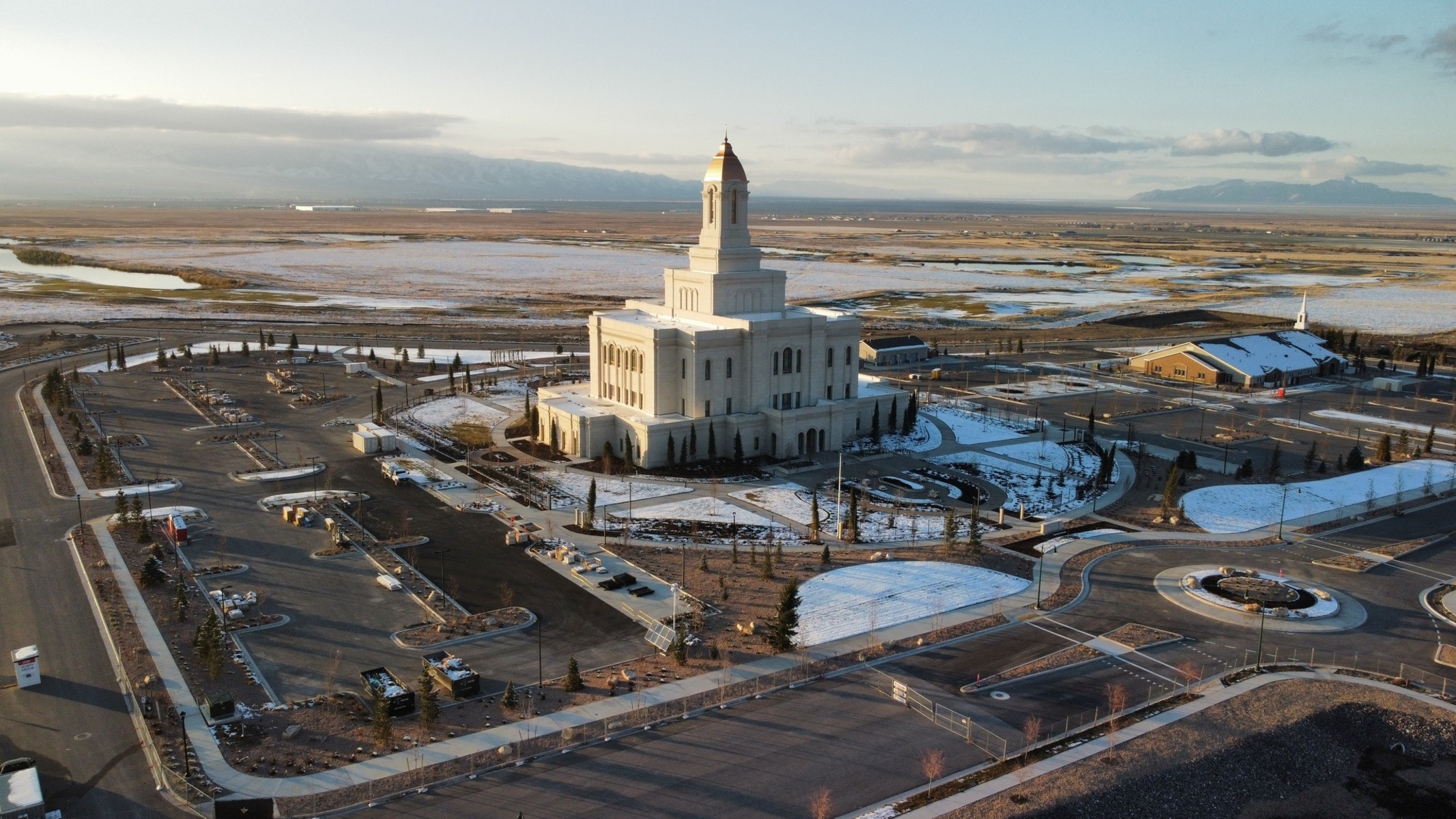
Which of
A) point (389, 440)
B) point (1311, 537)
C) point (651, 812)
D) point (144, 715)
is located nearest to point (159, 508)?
point (389, 440)

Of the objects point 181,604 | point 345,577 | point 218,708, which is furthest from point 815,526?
point 181,604

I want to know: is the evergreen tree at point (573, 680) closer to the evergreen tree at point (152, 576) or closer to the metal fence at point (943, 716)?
the metal fence at point (943, 716)

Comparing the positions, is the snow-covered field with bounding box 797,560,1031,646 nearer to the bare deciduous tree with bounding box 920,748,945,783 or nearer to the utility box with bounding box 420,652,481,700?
the bare deciduous tree with bounding box 920,748,945,783

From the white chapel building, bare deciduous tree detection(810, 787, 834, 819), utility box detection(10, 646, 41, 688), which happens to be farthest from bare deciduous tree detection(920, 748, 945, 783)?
the white chapel building

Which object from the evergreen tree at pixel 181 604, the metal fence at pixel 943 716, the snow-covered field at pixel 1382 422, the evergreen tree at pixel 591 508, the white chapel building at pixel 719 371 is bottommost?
the metal fence at pixel 943 716

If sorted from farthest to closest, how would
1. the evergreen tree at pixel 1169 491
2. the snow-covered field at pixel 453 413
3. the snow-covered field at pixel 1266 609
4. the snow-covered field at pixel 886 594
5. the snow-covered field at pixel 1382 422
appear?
the snow-covered field at pixel 1382 422, the snow-covered field at pixel 453 413, the evergreen tree at pixel 1169 491, the snow-covered field at pixel 1266 609, the snow-covered field at pixel 886 594

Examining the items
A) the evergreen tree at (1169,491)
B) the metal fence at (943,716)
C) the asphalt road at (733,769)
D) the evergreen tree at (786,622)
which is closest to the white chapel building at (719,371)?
the evergreen tree at (1169,491)
